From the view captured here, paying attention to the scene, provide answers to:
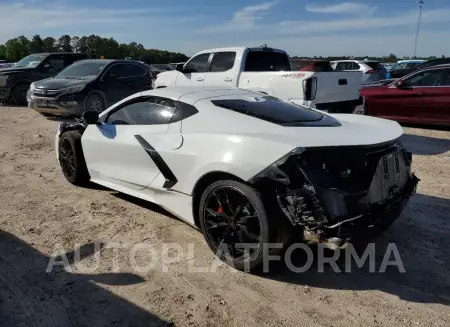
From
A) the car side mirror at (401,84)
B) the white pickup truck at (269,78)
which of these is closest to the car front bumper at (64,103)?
the white pickup truck at (269,78)

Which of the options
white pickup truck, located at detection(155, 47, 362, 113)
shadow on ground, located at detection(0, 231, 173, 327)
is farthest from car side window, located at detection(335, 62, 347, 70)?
shadow on ground, located at detection(0, 231, 173, 327)

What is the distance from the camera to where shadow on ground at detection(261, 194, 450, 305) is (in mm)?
3076

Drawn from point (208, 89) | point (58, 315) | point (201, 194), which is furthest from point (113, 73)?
point (58, 315)

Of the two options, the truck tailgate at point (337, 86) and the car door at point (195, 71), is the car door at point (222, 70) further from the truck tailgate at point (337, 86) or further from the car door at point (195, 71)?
the truck tailgate at point (337, 86)

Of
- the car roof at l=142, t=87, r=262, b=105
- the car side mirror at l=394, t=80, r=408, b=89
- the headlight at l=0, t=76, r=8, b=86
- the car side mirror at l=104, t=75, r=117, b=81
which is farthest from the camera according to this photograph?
the headlight at l=0, t=76, r=8, b=86

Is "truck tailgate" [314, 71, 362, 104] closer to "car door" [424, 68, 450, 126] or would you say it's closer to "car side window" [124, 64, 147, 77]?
"car door" [424, 68, 450, 126]

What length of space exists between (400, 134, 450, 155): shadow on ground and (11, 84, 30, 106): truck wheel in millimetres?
12429

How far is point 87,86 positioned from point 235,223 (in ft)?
28.0

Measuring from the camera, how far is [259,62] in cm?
920

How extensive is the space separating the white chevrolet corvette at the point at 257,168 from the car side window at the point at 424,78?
244 inches

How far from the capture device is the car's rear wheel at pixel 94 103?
1061cm

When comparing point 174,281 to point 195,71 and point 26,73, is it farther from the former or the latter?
point 26,73

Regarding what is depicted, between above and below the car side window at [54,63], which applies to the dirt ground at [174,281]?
below

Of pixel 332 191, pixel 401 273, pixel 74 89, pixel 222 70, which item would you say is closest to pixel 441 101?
pixel 222 70
